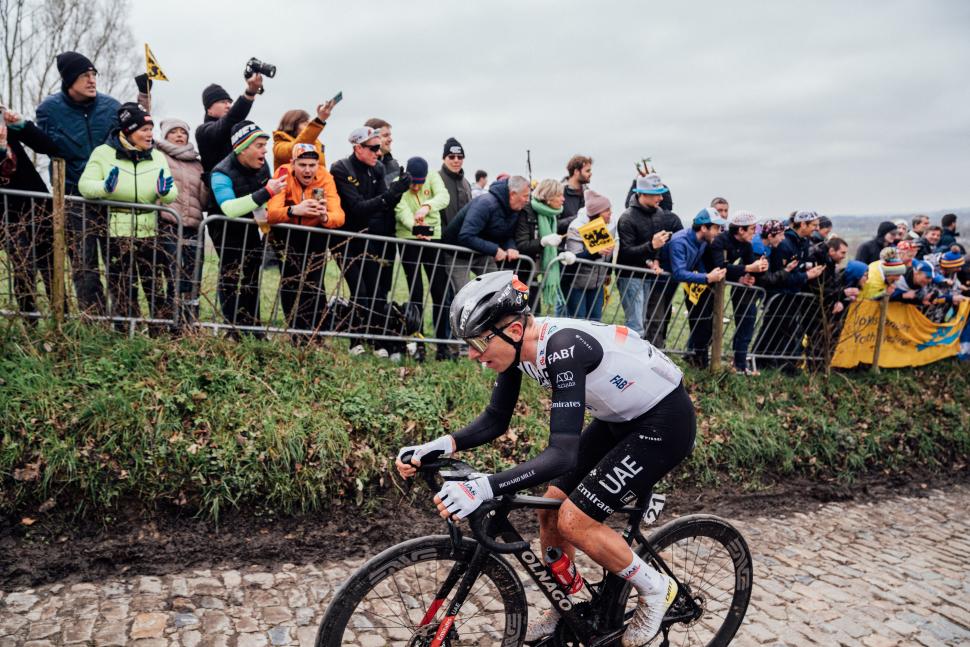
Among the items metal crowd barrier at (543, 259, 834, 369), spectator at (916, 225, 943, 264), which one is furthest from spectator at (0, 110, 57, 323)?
spectator at (916, 225, 943, 264)

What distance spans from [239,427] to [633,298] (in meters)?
4.45

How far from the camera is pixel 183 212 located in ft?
20.8

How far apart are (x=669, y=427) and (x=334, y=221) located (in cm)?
404

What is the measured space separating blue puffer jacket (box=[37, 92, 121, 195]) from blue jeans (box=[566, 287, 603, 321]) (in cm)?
466

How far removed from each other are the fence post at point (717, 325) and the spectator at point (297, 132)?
4.54 metres

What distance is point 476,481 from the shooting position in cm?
282

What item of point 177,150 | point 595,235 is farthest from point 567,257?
point 177,150

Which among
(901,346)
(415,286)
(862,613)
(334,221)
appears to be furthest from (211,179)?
(901,346)

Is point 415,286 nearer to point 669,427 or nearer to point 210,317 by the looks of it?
point 210,317

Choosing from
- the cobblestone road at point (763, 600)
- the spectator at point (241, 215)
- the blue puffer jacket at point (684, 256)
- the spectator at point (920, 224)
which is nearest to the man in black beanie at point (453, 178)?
the spectator at point (241, 215)

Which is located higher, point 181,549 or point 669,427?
point 669,427

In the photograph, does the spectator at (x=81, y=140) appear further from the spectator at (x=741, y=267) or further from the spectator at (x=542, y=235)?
the spectator at (x=741, y=267)

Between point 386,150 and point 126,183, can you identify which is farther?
point 386,150

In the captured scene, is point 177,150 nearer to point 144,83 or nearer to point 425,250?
point 144,83
